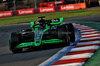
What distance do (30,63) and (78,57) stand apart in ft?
4.48

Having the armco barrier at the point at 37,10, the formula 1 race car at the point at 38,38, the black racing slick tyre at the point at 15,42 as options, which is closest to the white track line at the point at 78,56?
the formula 1 race car at the point at 38,38

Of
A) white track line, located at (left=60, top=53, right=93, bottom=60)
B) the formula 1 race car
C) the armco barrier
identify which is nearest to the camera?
white track line, located at (left=60, top=53, right=93, bottom=60)

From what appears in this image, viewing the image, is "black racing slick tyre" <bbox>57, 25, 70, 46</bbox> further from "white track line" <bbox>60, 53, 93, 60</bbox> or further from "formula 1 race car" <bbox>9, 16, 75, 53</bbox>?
"white track line" <bbox>60, 53, 93, 60</bbox>

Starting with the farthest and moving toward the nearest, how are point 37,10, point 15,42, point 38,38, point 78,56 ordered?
point 37,10, point 15,42, point 38,38, point 78,56

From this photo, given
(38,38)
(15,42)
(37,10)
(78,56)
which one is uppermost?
(38,38)

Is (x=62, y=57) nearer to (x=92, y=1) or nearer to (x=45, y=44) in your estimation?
(x=45, y=44)

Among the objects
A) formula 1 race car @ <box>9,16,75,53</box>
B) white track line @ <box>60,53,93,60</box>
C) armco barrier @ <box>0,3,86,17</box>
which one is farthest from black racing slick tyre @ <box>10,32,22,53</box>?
armco barrier @ <box>0,3,86,17</box>

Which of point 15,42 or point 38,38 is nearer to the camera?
point 38,38

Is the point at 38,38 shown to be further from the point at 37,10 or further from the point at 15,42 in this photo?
the point at 37,10

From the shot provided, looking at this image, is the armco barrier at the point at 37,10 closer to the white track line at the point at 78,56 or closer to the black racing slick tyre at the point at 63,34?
the black racing slick tyre at the point at 63,34

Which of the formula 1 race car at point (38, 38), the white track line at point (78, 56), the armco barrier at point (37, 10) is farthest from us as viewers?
the armco barrier at point (37, 10)

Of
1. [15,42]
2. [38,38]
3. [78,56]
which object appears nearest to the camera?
[78,56]

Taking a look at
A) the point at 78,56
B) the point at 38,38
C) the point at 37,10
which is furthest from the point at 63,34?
the point at 37,10

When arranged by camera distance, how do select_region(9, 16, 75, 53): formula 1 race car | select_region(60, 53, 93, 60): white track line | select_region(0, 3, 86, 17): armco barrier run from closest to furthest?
select_region(60, 53, 93, 60): white track line < select_region(9, 16, 75, 53): formula 1 race car < select_region(0, 3, 86, 17): armco barrier
